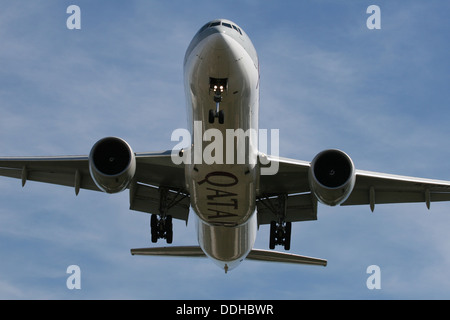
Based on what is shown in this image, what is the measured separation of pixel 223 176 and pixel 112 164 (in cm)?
321

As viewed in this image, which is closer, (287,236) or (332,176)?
(332,176)

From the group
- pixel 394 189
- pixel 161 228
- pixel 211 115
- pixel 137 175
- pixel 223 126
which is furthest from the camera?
pixel 161 228

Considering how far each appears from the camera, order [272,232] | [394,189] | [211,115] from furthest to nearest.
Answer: [272,232] → [394,189] → [211,115]

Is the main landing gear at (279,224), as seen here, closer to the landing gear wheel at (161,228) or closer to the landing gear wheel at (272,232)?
the landing gear wheel at (272,232)

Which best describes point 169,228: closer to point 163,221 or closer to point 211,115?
point 163,221

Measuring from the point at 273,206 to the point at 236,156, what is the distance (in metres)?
5.46

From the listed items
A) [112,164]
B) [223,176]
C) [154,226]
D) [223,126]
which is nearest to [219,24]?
[223,126]

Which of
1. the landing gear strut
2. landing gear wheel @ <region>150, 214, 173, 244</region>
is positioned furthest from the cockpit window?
landing gear wheel @ <region>150, 214, 173, 244</region>

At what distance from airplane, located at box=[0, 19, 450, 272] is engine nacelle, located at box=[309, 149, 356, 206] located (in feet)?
0.09

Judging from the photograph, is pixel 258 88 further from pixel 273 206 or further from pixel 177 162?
pixel 273 206

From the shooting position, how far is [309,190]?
23.3 metres

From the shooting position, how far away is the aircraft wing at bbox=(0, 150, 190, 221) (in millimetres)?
21844

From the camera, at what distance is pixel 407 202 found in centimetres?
2409

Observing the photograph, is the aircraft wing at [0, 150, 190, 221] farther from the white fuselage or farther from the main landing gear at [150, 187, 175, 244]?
the white fuselage
